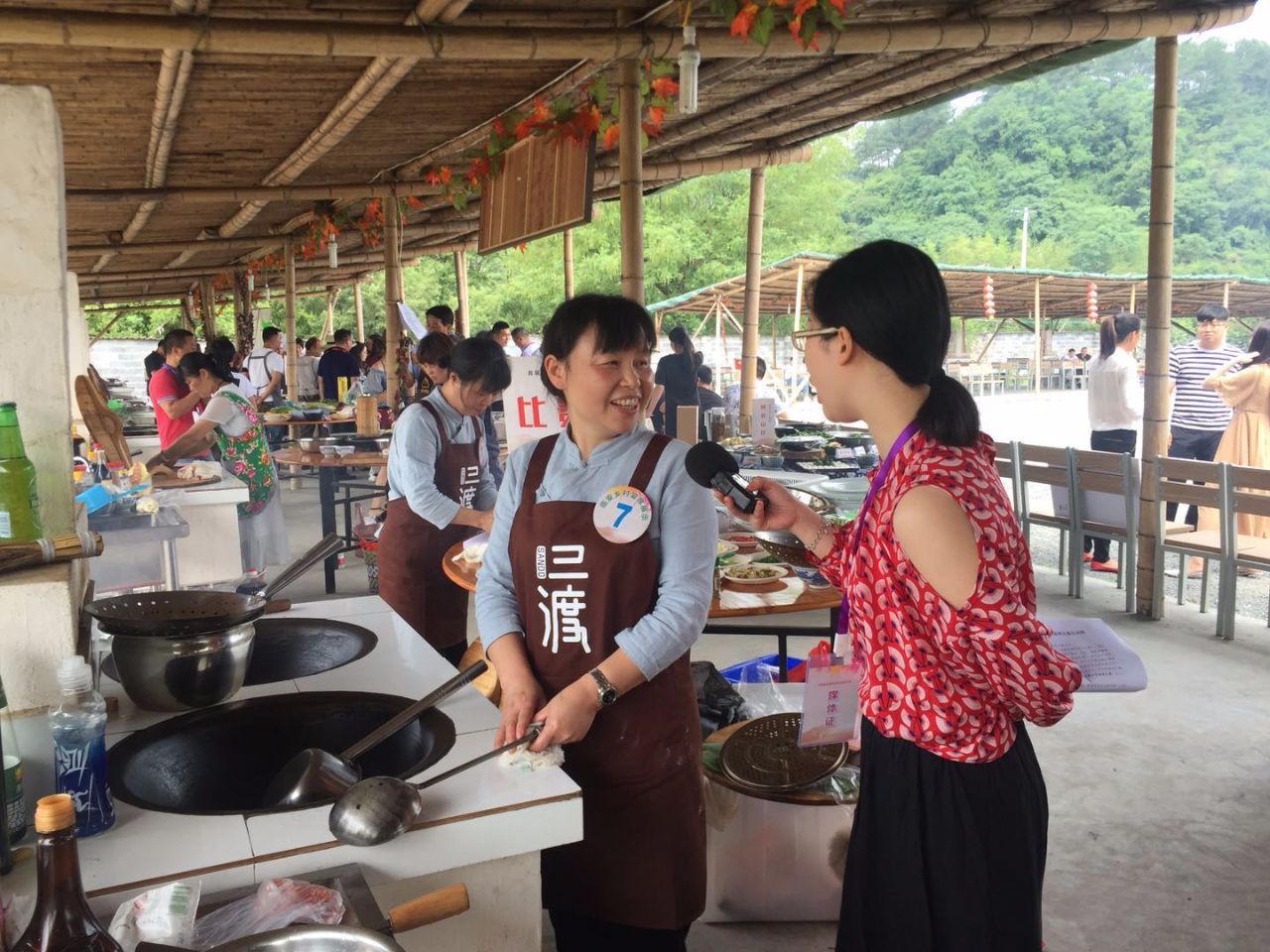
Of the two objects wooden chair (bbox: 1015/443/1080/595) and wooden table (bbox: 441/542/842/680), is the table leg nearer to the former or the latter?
wooden table (bbox: 441/542/842/680)

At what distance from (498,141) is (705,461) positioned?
17.4 ft

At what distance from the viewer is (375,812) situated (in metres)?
1.39

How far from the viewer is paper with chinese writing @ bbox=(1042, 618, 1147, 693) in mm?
1875

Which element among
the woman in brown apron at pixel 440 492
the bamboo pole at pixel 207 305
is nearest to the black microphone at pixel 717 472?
the woman in brown apron at pixel 440 492

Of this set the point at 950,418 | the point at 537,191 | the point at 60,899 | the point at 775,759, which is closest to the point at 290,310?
the point at 537,191

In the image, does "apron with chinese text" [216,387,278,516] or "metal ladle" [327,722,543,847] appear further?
"apron with chinese text" [216,387,278,516]

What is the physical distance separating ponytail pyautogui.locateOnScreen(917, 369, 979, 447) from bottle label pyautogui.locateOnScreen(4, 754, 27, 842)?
1355 mm

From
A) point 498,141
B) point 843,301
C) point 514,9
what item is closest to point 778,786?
point 843,301

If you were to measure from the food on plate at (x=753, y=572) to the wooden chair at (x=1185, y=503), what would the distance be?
3186 mm

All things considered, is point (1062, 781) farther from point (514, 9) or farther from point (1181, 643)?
point (514, 9)

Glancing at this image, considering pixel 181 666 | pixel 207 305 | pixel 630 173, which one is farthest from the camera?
pixel 207 305

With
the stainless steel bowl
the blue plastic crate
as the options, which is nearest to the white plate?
the blue plastic crate

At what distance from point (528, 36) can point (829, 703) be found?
12.5 feet

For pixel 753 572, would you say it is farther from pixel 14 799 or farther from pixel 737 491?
pixel 14 799
